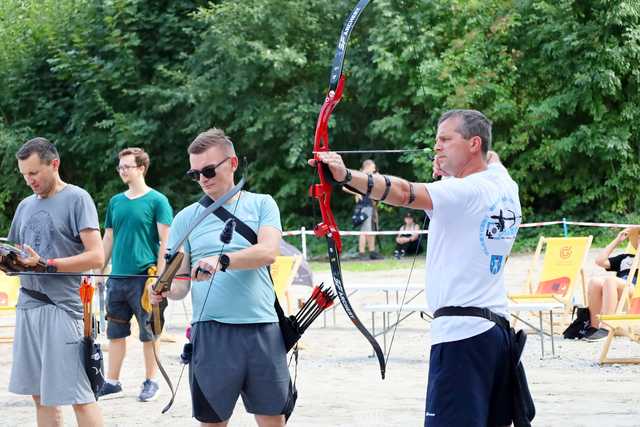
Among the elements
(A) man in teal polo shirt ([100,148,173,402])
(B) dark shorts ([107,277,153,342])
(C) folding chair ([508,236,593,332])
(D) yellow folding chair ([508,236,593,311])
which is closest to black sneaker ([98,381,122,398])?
(A) man in teal polo shirt ([100,148,173,402])

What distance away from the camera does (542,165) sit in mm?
21516

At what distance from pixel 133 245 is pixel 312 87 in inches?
681

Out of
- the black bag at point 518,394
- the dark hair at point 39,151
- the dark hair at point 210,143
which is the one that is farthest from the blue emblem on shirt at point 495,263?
the dark hair at point 39,151

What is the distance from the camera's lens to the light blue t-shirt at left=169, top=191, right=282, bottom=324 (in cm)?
444

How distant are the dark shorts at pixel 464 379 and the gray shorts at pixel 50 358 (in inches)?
76.9

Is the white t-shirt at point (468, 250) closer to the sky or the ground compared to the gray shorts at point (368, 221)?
closer to the sky

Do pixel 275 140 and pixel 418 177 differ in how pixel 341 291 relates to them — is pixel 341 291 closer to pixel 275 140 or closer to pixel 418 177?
pixel 418 177

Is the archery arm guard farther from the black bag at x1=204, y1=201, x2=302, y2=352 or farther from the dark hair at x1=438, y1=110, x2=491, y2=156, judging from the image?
the dark hair at x1=438, y1=110, x2=491, y2=156

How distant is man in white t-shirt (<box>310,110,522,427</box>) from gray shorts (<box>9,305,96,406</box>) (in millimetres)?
1956

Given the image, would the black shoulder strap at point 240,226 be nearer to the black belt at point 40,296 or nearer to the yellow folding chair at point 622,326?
the black belt at point 40,296

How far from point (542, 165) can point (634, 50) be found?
2.90 metres

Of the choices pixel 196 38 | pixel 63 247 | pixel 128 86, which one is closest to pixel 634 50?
pixel 196 38

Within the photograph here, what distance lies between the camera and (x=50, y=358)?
5090 millimetres

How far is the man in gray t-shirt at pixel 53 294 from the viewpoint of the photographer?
510 cm
